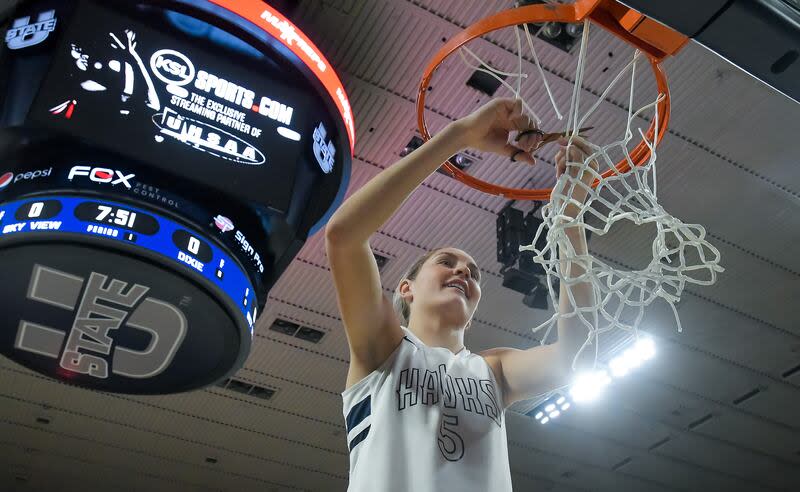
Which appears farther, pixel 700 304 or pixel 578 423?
pixel 578 423

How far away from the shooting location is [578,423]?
6746mm

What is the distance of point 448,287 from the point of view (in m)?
1.72

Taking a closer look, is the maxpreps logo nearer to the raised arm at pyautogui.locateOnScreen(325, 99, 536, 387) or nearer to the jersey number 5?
the raised arm at pyautogui.locateOnScreen(325, 99, 536, 387)

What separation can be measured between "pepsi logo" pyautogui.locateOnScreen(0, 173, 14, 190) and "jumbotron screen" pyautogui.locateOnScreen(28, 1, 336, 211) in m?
0.27

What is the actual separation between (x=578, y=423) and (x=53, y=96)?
5350 mm

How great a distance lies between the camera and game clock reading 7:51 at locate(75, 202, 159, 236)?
8.84 feet

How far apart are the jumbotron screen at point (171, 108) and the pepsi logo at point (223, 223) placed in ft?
0.41

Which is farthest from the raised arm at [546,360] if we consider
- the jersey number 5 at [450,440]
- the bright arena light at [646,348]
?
the bright arena light at [646,348]

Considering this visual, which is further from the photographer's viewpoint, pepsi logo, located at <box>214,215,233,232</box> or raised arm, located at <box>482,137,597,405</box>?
pepsi logo, located at <box>214,215,233,232</box>

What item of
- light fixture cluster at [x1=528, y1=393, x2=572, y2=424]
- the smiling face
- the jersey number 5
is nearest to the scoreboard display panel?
the smiling face

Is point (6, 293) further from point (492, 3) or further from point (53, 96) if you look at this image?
point (492, 3)

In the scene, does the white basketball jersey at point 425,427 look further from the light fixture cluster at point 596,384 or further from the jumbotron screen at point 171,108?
the light fixture cluster at point 596,384

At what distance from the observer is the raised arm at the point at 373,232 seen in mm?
1404

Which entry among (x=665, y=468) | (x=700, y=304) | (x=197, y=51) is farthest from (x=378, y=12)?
(x=665, y=468)
